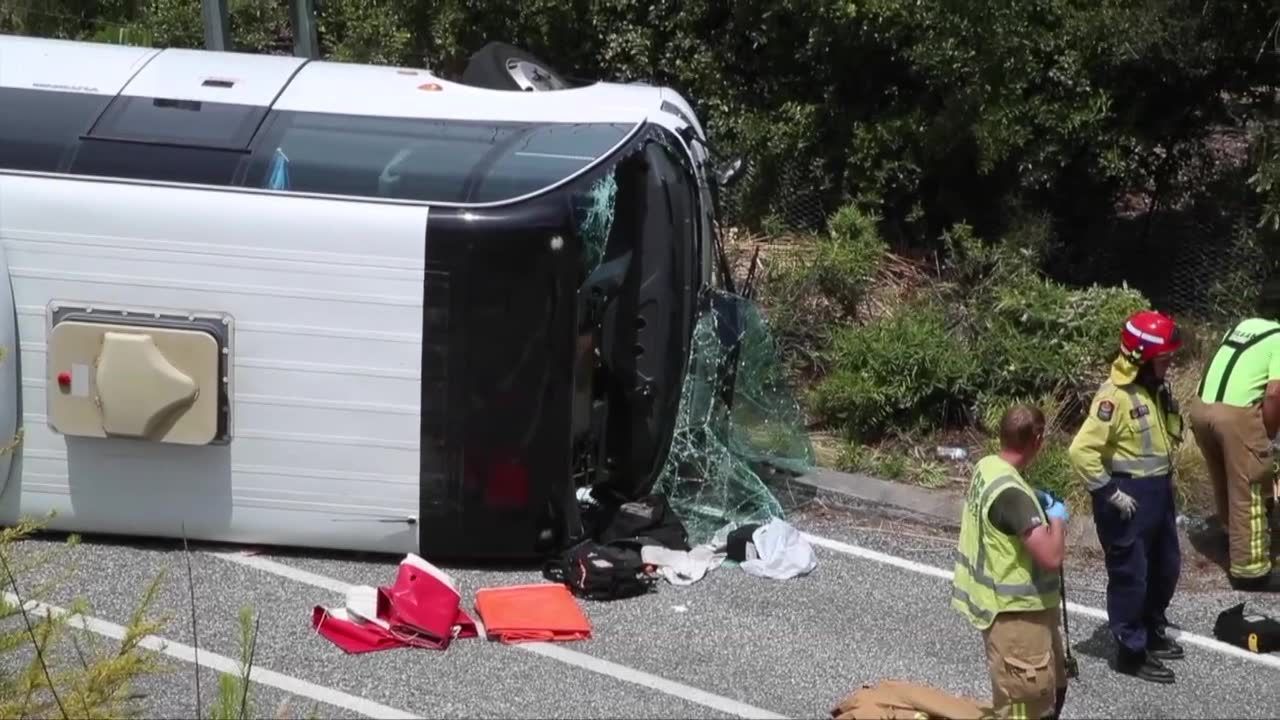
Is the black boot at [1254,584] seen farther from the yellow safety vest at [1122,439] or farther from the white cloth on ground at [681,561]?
the white cloth on ground at [681,561]

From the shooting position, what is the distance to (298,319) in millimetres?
7367

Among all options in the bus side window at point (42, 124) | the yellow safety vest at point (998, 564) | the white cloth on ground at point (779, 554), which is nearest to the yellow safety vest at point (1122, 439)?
the yellow safety vest at point (998, 564)

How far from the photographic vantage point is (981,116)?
36.4 feet

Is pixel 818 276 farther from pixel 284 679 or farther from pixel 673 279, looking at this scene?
pixel 284 679

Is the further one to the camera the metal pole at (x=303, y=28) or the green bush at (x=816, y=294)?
the metal pole at (x=303, y=28)

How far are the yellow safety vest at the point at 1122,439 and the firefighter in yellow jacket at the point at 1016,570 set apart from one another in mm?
1029

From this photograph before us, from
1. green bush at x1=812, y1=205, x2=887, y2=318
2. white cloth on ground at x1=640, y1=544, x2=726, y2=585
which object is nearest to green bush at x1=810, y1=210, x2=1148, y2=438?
green bush at x1=812, y1=205, x2=887, y2=318

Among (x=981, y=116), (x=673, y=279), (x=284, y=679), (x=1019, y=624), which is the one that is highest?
(x=981, y=116)

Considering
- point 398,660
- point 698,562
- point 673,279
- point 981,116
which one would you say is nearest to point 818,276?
point 981,116

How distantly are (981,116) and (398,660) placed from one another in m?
6.28

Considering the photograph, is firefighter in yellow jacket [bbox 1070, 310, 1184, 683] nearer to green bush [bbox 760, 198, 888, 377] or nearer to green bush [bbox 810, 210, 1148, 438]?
green bush [bbox 810, 210, 1148, 438]

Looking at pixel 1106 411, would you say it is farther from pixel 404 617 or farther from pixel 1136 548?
pixel 404 617

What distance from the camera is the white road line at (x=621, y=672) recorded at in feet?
20.9

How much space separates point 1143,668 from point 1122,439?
3.25ft
